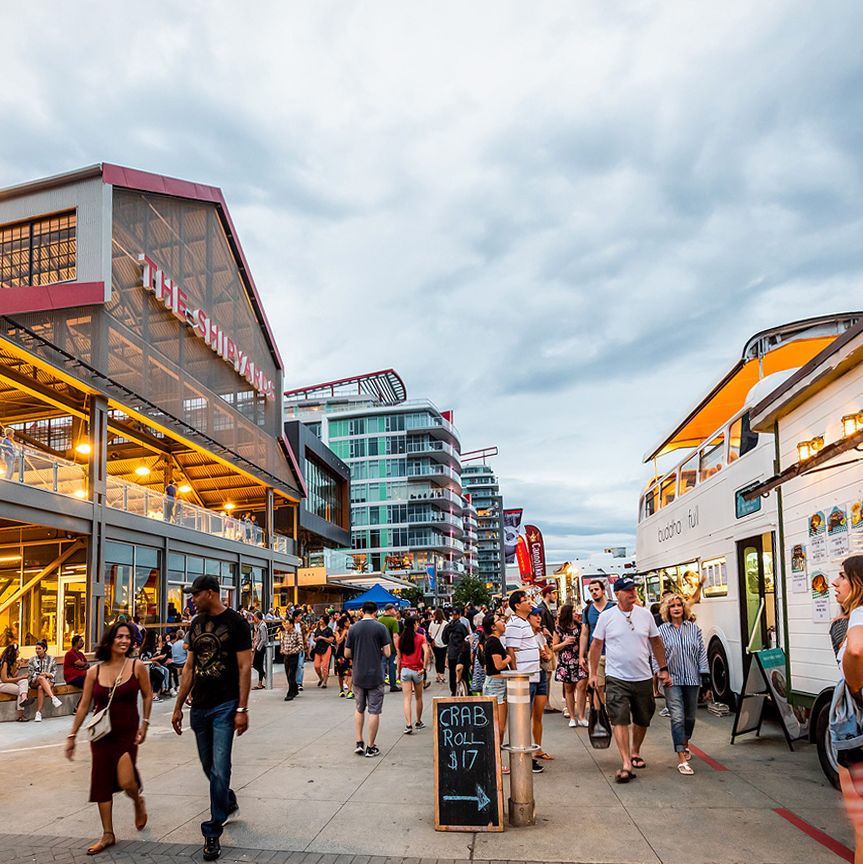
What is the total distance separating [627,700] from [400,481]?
3435 inches

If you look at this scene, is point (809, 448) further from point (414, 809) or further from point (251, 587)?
point (251, 587)

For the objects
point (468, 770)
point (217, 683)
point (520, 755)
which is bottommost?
point (468, 770)

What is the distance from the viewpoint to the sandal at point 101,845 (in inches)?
219

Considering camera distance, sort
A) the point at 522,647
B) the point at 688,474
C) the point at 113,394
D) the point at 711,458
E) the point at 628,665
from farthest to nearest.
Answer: the point at 113,394, the point at 688,474, the point at 711,458, the point at 522,647, the point at 628,665

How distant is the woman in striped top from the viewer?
25.7 feet

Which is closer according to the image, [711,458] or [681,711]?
[681,711]

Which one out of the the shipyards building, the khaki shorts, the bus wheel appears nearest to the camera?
the khaki shorts

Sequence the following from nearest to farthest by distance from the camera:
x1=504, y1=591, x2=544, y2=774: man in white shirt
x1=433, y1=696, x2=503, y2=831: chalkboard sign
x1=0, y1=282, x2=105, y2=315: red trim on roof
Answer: x1=433, y1=696, x2=503, y2=831: chalkboard sign, x1=504, y1=591, x2=544, y2=774: man in white shirt, x1=0, y1=282, x2=105, y2=315: red trim on roof

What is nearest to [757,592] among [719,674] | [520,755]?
[719,674]

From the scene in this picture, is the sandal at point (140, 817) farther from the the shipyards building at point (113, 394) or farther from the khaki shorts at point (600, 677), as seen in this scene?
the the shipyards building at point (113, 394)

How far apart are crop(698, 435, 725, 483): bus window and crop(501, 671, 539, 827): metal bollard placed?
6.91m

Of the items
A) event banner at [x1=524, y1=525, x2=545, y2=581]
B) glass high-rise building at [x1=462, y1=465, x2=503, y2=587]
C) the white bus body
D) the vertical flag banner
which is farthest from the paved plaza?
glass high-rise building at [x1=462, y1=465, x2=503, y2=587]

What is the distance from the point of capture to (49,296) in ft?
57.0

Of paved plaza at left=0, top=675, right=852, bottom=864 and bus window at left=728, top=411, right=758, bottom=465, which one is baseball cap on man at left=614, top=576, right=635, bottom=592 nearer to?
paved plaza at left=0, top=675, right=852, bottom=864
